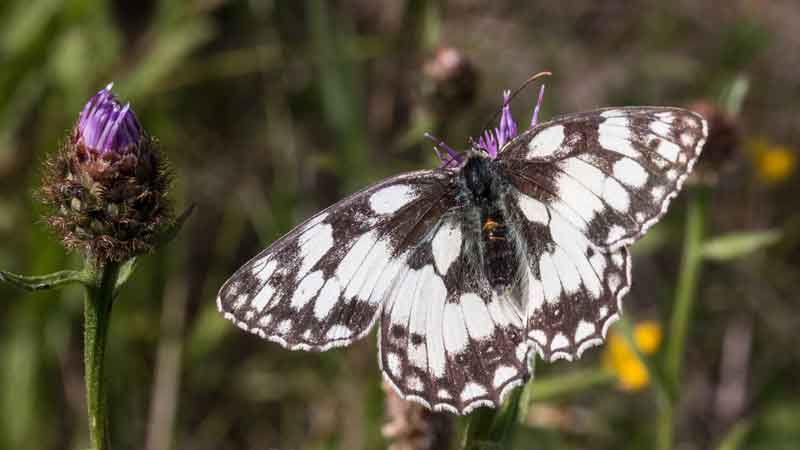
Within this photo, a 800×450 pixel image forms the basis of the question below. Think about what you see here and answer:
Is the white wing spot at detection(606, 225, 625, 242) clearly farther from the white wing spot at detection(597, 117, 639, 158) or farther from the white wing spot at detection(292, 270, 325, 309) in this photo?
the white wing spot at detection(292, 270, 325, 309)

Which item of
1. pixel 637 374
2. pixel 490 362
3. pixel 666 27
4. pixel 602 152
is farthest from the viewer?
pixel 666 27

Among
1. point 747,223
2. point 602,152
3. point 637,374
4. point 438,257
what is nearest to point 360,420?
point 637,374

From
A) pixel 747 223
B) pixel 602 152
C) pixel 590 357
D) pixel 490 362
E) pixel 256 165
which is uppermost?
pixel 256 165

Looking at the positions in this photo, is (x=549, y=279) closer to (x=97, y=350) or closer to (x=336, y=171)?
(x=97, y=350)

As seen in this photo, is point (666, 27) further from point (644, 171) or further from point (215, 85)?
point (644, 171)

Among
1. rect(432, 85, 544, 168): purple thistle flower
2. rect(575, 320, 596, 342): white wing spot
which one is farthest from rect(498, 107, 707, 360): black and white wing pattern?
rect(432, 85, 544, 168): purple thistle flower

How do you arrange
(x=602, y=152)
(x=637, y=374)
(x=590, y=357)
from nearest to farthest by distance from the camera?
(x=602, y=152)
(x=637, y=374)
(x=590, y=357)

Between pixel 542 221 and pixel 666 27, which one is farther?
pixel 666 27
